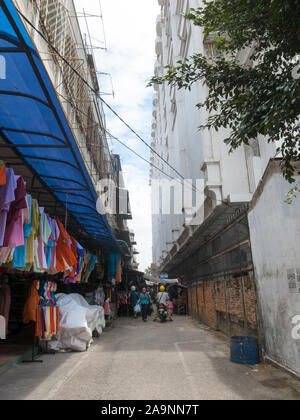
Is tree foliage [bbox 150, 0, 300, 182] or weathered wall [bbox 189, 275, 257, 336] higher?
tree foliage [bbox 150, 0, 300, 182]

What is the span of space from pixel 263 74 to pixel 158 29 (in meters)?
29.8

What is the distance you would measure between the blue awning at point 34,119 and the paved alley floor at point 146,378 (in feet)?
11.3

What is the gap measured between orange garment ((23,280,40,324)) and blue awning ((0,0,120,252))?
6.82 feet

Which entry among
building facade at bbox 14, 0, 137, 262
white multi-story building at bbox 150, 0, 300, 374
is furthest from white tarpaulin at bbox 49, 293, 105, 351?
white multi-story building at bbox 150, 0, 300, 374

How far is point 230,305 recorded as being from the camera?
29.7 ft

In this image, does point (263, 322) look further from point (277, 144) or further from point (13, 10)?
point (13, 10)

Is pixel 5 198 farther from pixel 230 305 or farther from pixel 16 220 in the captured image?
pixel 230 305

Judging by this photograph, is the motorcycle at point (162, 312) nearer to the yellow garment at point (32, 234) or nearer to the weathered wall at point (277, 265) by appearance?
the weathered wall at point (277, 265)

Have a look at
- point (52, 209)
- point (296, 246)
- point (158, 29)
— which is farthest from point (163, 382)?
point (158, 29)

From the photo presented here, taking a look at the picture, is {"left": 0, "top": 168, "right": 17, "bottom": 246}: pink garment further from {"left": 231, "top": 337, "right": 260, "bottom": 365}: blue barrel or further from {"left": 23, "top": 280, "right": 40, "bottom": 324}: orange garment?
{"left": 231, "top": 337, "right": 260, "bottom": 365}: blue barrel

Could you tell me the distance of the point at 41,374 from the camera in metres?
5.48

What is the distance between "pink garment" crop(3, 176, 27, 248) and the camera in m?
4.06

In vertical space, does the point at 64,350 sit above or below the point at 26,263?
below

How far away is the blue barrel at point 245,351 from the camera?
20.0 ft
